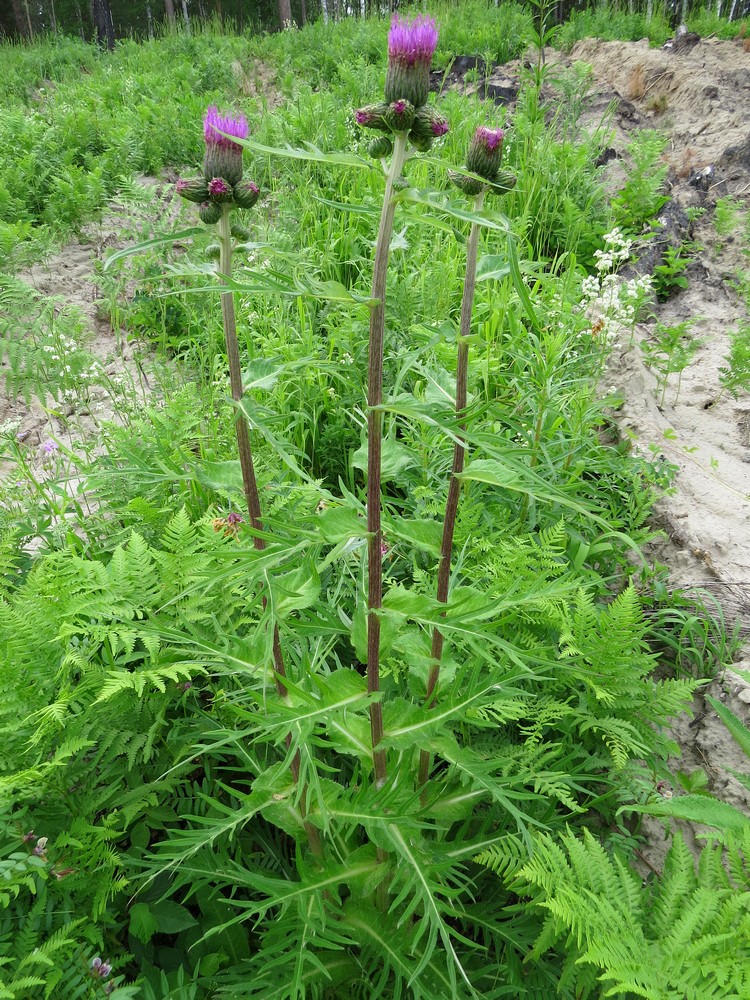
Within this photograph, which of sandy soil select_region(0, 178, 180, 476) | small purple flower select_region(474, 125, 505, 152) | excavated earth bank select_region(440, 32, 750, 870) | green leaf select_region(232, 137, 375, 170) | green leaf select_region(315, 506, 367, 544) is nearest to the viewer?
green leaf select_region(232, 137, 375, 170)

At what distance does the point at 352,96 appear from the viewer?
641cm

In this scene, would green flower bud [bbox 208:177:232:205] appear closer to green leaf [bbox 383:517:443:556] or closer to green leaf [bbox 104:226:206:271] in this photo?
green leaf [bbox 104:226:206:271]

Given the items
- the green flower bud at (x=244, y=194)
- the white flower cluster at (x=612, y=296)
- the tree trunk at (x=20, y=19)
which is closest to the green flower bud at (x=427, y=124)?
the green flower bud at (x=244, y=194)

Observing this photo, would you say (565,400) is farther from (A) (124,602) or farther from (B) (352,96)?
(B) (352,96)

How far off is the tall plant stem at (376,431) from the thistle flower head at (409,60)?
7 centimetres

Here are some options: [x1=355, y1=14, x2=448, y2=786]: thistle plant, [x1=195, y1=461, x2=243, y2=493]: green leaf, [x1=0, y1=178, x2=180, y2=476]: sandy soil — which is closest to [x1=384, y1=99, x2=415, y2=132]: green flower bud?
[x1=355, y1=14, x2=448, y2=786]: thistle plant

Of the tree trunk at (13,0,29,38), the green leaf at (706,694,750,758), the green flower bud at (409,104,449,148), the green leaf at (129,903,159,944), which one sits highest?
the tree trunk at (13,0,29,38)

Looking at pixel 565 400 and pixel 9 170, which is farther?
pixel 9 170

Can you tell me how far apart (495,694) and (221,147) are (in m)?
1.22

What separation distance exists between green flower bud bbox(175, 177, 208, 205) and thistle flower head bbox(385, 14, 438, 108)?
373mm

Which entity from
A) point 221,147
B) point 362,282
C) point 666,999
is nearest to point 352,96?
point 362,282

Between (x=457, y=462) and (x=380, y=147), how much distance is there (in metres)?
0.63

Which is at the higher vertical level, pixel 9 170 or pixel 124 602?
pixel 9 170

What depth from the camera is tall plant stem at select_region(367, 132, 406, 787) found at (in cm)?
100
